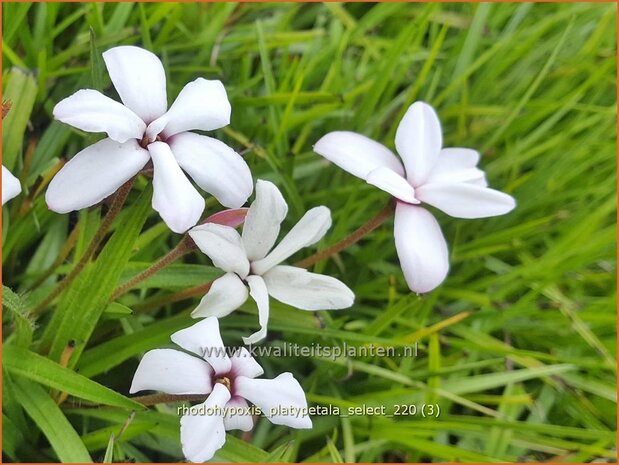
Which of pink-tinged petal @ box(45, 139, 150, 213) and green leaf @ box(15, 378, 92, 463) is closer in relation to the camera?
pink-tinged petal @ box(45, 139, 150, 213)

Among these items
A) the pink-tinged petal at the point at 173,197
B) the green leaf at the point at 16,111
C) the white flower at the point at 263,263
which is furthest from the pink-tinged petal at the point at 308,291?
the green leaf at the point at 16,111

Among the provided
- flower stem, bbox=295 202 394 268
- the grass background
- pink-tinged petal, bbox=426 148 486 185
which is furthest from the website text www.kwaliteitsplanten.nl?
pink-tinged petal, bbox=426 148 486 185

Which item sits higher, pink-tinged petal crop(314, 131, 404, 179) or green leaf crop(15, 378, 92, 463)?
pink-tinged petal crop(314, 131, 404, 179)

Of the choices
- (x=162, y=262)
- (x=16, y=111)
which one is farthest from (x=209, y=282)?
(x=16, y=111)

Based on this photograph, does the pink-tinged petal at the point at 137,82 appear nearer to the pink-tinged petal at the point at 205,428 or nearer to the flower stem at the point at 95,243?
the flower stem at the point at 95,243

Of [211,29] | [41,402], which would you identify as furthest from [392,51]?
[41,402]

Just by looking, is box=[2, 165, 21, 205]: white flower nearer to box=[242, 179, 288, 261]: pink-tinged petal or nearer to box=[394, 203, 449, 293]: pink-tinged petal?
box=[242, 179, 288, 261]: pink-tinged petal
